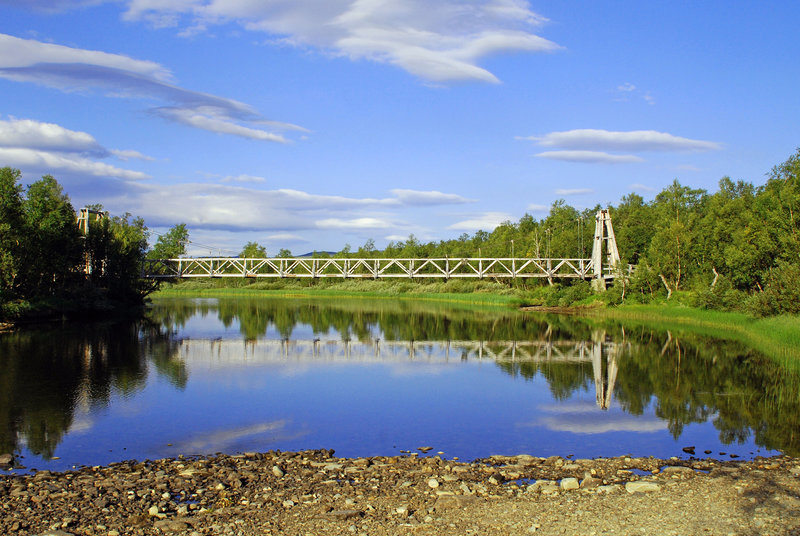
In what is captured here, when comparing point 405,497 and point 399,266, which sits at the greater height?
point 399,266

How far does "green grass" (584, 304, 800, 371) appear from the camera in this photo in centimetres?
3238

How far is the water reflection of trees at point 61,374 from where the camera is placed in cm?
1730

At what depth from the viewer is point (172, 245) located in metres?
138

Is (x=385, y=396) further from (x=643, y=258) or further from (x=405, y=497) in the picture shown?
(x=643, y=258)

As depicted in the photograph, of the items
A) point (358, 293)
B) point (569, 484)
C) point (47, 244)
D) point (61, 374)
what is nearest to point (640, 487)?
point (569, 484)

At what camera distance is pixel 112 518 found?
10.4m

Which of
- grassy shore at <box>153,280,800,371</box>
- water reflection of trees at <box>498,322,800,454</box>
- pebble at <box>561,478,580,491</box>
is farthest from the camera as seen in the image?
grassy shore at <box>153,280,800,371</box>

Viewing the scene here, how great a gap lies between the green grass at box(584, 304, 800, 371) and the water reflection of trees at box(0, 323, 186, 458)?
27.8m

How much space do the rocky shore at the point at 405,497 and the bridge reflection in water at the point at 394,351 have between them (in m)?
15.6

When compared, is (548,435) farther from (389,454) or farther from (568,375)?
(568,375)

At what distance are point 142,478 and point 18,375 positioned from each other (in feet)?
52.9

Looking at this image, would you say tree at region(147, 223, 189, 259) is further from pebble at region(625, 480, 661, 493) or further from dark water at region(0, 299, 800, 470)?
pebble at region(625, 480, 661, 493)

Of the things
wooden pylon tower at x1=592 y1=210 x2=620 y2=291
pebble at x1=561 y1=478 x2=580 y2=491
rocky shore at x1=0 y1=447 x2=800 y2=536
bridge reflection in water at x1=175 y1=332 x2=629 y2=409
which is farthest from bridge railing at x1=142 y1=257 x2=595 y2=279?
pebble at x1=561 y1=478 x2=580 y2=491

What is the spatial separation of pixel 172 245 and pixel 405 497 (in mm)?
136091
